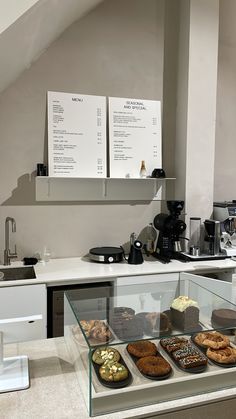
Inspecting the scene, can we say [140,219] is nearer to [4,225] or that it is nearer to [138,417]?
[4,225]

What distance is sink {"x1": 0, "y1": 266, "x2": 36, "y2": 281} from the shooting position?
9.34 feet

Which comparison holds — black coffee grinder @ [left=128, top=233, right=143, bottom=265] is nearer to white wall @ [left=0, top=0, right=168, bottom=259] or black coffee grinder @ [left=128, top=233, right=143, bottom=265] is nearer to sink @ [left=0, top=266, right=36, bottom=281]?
white wall @ [left=0, top=0, right=168, bottom=259]

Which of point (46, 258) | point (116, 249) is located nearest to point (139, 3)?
point (116, 249)

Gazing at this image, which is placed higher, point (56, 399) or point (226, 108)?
point (226, 108)

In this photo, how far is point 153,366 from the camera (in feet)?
3.89

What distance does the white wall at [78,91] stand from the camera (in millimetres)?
3047

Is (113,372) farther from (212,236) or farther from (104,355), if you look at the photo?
(212,236)

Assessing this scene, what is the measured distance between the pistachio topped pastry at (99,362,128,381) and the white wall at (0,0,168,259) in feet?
7.03

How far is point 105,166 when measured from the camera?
3260mm

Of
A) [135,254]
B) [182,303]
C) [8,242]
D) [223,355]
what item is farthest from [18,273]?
[223,355]

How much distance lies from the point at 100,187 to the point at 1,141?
100 cm

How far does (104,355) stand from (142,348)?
0.55 feet

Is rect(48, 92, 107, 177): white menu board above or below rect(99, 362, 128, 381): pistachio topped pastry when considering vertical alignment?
above

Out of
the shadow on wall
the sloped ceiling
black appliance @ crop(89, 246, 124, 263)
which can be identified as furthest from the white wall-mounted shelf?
the sloped ceiling
